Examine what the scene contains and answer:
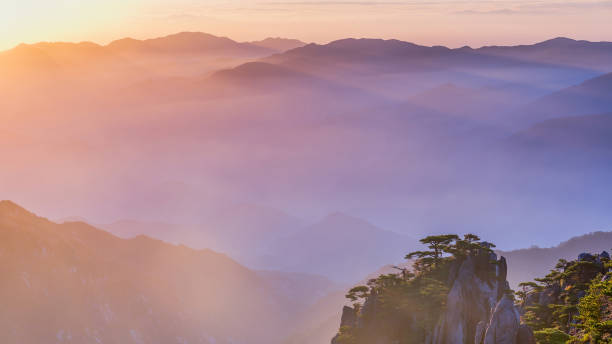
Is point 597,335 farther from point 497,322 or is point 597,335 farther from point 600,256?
point 600,256

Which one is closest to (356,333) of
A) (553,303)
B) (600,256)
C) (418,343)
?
(418,343)

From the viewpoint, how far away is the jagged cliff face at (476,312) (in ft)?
227

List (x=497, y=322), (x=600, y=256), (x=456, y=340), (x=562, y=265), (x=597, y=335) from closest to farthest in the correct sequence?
(x=597, y=335) < (x=497, y=322) < (x=456, y=340) < (x=600, y=256) < (x=562, y=265)

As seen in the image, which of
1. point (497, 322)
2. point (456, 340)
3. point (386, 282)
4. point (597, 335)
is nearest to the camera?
point (597, 335)

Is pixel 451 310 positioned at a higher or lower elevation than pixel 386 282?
lower

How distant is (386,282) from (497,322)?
126 feet

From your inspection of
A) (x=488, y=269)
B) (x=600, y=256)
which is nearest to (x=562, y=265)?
(x=600, y=256)

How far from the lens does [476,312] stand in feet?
266

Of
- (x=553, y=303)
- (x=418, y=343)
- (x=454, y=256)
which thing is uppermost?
(x=454, y=256)

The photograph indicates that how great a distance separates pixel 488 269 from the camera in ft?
288

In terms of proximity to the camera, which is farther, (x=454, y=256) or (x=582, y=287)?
(x=454, y=256)

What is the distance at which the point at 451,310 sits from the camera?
81250mm

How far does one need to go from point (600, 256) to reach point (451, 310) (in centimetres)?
2423

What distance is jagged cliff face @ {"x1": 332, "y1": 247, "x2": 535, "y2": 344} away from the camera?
69062 mm
